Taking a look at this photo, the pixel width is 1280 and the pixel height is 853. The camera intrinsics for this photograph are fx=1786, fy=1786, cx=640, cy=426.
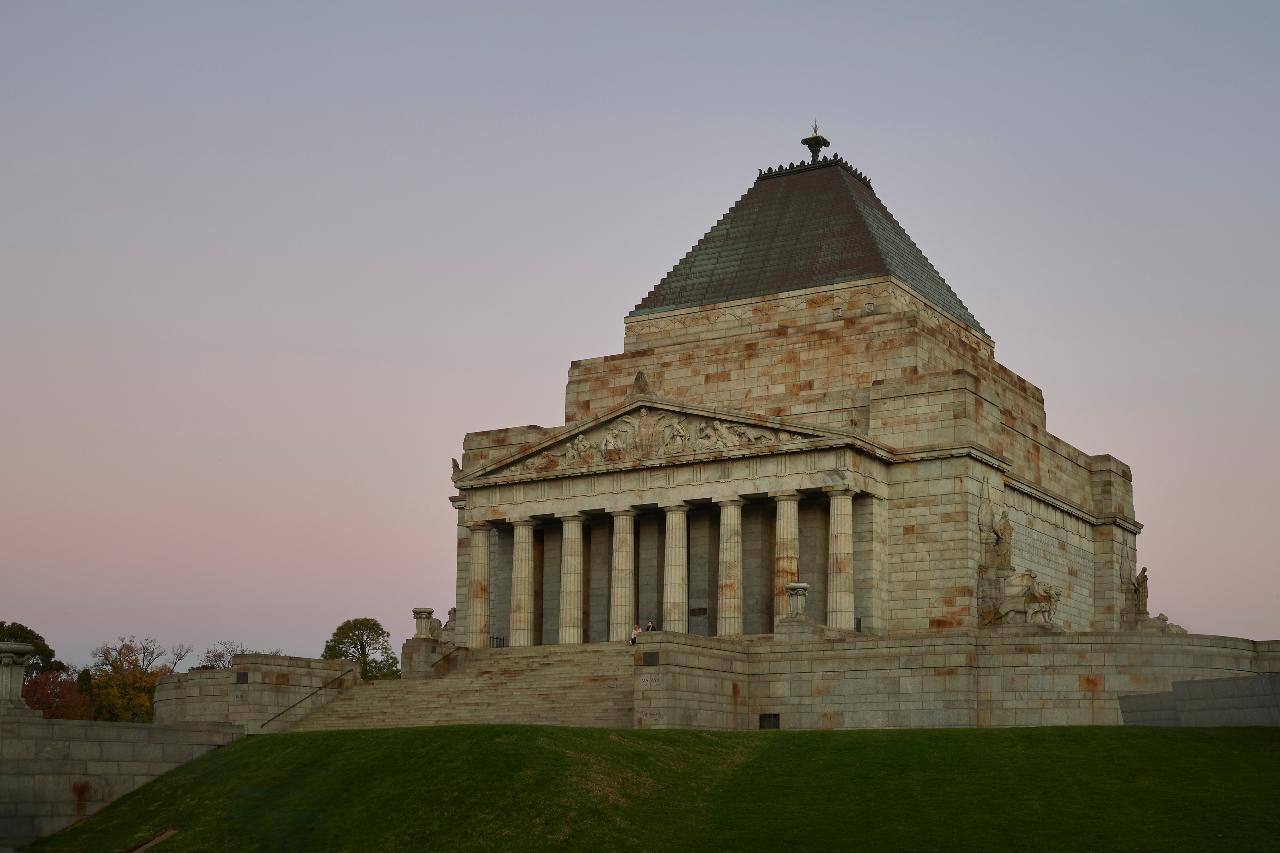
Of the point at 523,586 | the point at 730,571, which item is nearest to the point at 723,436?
the point at 730,571

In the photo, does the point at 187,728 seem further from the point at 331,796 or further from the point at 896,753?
the point at 896,753

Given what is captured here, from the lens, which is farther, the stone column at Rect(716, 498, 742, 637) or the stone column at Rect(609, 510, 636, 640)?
the stone column at Rect(609, 510, 636, 640)

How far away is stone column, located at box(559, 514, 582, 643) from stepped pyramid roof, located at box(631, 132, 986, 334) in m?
11.7

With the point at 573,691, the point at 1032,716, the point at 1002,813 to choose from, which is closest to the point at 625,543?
the point at 573,691

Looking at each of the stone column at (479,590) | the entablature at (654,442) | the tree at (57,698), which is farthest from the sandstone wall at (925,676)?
the tree at (57,698)

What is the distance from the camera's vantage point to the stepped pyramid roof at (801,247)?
6994 centimetres

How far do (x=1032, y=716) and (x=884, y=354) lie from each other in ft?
63.6

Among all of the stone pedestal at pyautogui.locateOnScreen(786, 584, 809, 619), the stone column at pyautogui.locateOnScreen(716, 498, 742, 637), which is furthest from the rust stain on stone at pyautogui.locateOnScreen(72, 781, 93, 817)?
the stone column at pyautogui.locateOnScreen(716, 498, 742, 637)

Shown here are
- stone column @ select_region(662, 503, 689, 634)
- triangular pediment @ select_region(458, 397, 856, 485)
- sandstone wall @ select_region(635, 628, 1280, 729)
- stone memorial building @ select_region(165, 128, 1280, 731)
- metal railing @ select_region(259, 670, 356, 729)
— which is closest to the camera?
sandstone wall @ select_region(635, 628, 1280, 729)

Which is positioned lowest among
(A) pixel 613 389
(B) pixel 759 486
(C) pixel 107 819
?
(C) pixel 107 819

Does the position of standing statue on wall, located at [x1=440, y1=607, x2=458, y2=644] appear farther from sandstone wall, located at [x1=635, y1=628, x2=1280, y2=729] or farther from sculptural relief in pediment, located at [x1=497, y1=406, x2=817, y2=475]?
sandstone wall, located at [x1=635, y1=628, x2=1280, y2=729]

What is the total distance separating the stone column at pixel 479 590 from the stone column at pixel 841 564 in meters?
14.1

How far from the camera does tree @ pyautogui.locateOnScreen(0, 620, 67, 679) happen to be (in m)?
109

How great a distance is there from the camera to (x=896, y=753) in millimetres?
37750
